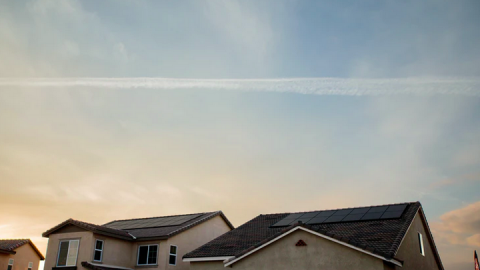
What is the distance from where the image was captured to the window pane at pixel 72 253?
91.6 ft

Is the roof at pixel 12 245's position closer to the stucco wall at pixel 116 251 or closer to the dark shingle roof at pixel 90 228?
the dark shingle roof at pixel 90 228

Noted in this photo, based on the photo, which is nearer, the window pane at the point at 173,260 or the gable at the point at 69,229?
the gable at the point at 69,229

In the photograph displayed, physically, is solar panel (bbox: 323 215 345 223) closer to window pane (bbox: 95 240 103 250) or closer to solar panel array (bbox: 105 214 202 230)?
solar panel array (bbox: 105 214 202 230)

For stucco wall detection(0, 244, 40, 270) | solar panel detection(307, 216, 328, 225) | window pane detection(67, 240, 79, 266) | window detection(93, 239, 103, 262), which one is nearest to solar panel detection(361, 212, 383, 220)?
solar panel detection(307, 216, 328, 225)

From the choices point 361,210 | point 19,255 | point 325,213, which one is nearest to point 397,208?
point 361,210

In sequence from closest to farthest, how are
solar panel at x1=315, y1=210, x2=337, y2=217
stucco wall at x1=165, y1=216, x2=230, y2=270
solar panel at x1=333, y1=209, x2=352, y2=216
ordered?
1. solar panel at x1=333, y1=209, x2=352, y2=216
2. solar panel at x1=315, y1=210, x2=337, y2=217
3. stucco wall at x1=165, y1=216, x2=230, y2=270

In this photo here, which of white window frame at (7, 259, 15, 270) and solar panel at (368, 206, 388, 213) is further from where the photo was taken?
white window frame at (7, 259, 15, 270)

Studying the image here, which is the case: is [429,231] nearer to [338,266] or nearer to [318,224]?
[318,224]

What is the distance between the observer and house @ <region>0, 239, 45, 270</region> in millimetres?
36250

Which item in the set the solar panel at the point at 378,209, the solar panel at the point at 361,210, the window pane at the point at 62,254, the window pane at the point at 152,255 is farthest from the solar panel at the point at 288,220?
the window pane at the point at 62,254

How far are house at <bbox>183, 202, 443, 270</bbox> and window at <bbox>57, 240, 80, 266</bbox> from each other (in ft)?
27.7

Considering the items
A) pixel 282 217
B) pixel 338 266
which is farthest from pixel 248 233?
pixel 338 266

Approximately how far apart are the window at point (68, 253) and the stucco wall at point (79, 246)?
26cm

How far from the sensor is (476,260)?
26.7m
